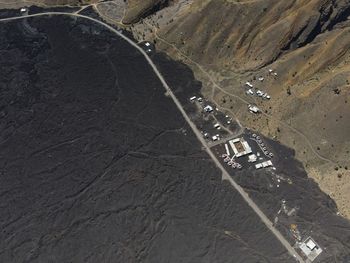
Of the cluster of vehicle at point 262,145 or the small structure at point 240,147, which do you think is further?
the cluster of vehicle at point 262,145

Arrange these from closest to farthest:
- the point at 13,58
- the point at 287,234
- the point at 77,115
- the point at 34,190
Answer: the point at 287,234, the point at 34,190, the point at 77,115, the point at 13,58

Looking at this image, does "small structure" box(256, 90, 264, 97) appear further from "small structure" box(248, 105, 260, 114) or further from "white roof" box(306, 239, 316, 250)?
"white roof" box(306, 239, 316, 250)

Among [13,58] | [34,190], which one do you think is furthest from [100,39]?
[34,190]

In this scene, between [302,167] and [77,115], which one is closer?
[302,167]

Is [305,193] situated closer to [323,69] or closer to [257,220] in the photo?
[257,220]

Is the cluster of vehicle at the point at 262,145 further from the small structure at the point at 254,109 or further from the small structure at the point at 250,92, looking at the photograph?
the small structure at the point at 250,92

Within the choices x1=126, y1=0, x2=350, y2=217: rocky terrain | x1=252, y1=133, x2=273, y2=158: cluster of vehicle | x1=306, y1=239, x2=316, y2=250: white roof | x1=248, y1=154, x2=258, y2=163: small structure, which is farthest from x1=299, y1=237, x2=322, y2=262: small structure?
x1=252, y1=133, x2=273, y2=158: cluster of vehicle

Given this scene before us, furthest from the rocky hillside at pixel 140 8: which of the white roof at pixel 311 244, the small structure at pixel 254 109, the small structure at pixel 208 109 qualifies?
the white roof at pixel 311 244
